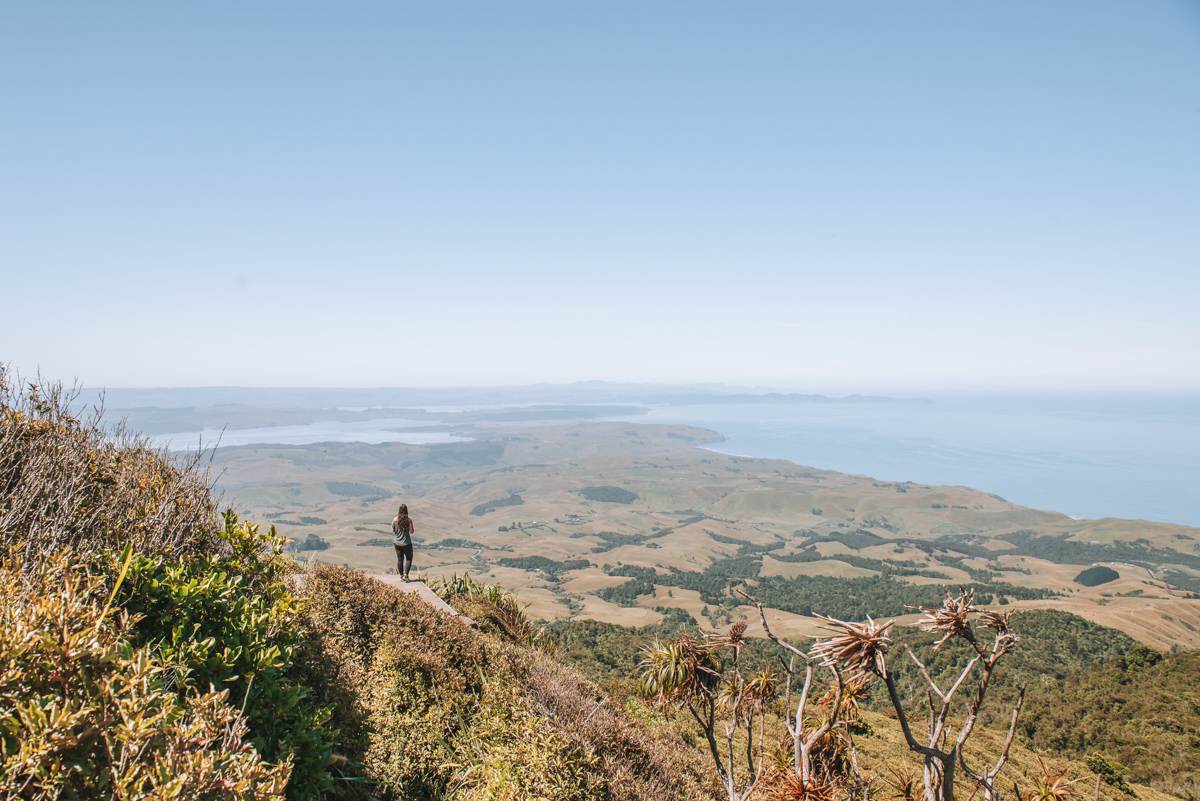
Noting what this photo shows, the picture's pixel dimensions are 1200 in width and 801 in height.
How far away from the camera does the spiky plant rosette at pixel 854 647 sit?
3.12m

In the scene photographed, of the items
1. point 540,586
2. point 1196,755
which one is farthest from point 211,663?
point 540,586

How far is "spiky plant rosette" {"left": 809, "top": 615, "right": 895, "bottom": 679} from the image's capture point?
312 centimetres

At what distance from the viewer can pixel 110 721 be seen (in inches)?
80.9

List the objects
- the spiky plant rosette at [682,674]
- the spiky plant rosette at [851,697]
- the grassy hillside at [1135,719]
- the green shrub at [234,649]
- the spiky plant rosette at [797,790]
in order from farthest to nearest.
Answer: the grassy hillside at [1135,719] → the spiky plant rosette at [682,674] → the spiky plant rosette at [851,697] → the spiky plant rosette at [797,790] → the green shrub at [234,649]

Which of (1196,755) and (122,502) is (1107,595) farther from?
(122,502)

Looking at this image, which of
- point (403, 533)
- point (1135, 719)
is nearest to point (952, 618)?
point (403, 533)

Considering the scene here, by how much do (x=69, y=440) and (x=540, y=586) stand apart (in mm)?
102583

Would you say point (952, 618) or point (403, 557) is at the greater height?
point (952, 618)

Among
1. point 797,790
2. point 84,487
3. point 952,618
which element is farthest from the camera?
point 84,487

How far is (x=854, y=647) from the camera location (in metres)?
3.17

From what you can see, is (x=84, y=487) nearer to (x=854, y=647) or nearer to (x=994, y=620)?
(x=854, y=647)

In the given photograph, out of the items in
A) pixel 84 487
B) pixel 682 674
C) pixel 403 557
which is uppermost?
pixel 84 487

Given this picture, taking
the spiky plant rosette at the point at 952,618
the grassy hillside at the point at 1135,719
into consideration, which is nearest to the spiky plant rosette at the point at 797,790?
the spiky plant rosette at the point at 952,618

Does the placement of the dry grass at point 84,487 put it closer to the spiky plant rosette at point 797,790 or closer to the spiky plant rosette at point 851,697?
the spiky plant rosette at point 797,790
